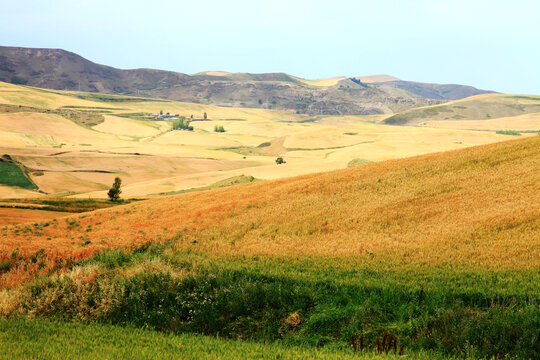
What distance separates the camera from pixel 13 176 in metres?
→ 106

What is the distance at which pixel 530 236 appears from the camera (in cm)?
1934

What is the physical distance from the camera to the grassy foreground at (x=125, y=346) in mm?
11344

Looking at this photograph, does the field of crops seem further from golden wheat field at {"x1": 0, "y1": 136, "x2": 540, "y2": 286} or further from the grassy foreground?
the grassy foreground

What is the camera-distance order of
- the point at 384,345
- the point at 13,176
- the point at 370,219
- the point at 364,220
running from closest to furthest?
Result: the point at 384,345
the point at 370,219
the point at 364,220
the point at 13,176

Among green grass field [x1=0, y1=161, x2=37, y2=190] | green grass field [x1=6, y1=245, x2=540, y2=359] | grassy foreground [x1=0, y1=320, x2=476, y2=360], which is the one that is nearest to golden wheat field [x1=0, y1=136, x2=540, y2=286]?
green grass field [x1=6, y1=245, x2=540, y2=359]

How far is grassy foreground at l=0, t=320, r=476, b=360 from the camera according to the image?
11344 millimetres

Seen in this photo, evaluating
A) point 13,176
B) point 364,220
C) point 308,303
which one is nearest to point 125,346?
point 308,303

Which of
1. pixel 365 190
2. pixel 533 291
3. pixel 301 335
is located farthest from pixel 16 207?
pixel 533 291

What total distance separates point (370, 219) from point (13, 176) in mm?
102566

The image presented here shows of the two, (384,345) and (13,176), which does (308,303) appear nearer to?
(384,345)

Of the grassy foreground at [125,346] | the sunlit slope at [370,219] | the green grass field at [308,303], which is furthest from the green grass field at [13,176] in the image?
the grassy foreground at [125,346]

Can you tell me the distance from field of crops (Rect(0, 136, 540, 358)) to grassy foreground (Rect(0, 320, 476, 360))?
42.0 inches

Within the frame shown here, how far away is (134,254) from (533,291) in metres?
16.0

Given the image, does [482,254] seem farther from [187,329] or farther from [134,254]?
[134,254]
